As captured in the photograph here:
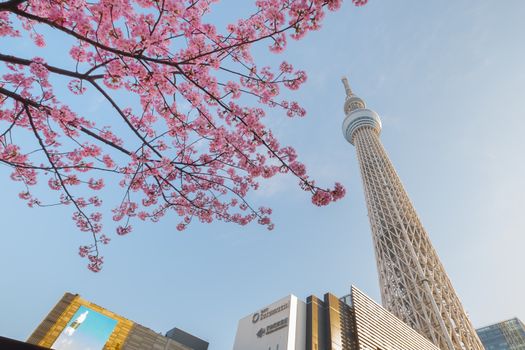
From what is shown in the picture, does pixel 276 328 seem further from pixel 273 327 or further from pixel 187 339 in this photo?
pixel 187 339

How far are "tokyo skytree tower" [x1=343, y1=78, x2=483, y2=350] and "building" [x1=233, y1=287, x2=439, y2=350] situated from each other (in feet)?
23.7

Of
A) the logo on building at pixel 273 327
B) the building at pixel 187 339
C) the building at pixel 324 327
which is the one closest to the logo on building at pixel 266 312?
the building at pixel 324 327

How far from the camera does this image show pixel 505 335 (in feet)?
227

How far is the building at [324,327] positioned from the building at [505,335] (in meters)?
70.0

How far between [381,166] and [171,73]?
4764cm

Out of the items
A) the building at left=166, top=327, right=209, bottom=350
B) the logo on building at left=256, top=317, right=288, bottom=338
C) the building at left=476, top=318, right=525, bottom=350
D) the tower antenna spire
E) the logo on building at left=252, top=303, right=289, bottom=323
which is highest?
the tower antenna spire

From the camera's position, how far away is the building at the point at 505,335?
2620 inches

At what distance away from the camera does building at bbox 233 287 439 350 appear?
→ 1766 centimetres

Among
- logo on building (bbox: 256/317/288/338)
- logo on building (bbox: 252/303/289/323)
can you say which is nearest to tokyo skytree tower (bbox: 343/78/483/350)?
logo on building (bbox: 252/303/289/323)

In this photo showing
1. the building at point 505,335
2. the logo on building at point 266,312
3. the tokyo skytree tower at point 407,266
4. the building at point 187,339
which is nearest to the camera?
the logo on building at point 266,312

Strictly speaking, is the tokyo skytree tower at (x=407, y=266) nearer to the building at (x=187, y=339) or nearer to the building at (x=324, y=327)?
the building at (x=324, y=327)

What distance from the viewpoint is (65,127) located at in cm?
491

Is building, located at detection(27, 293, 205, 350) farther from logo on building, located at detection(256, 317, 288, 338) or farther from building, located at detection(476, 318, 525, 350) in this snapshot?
building, located at detection(476, 318, 525, 350)

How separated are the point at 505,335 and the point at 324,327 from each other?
267ft
